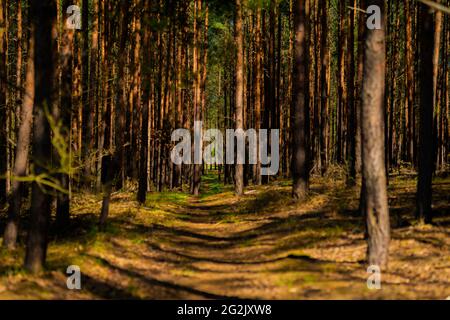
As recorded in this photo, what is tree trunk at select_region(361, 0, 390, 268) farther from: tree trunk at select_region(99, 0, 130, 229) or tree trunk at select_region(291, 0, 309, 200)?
tree trunk at select_region(291, 0, 309, 200)

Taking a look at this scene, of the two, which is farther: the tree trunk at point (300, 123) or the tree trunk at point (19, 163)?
the tree trunk at point (300, 123)

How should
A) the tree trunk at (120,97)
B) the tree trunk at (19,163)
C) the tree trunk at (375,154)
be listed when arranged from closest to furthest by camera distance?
the tree trunk at (375,154) < the tree trunk at (19,163) < the tree trunk at (120,97)

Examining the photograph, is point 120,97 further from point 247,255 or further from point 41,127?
point 247,255

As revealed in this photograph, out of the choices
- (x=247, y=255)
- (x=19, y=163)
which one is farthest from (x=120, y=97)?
(x=247, y=255)

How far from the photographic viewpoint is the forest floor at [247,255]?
24.9ft

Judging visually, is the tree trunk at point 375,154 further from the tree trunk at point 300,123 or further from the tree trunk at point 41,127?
the tree trunk at point 300,123

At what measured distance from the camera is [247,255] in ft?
34.7

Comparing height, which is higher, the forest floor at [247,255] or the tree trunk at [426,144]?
the tree trunk at [426,144]

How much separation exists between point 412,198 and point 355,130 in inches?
141

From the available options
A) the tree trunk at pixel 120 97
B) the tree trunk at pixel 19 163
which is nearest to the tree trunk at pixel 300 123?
the tree trunk at pixel 120 97

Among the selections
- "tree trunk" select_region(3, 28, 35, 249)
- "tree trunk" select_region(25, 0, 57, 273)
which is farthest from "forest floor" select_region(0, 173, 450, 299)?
"tree trunk" select_region(3, 28, 35, 249)

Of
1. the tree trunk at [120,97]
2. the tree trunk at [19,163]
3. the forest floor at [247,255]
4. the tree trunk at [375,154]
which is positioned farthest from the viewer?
the tree trunk at [120,97]
